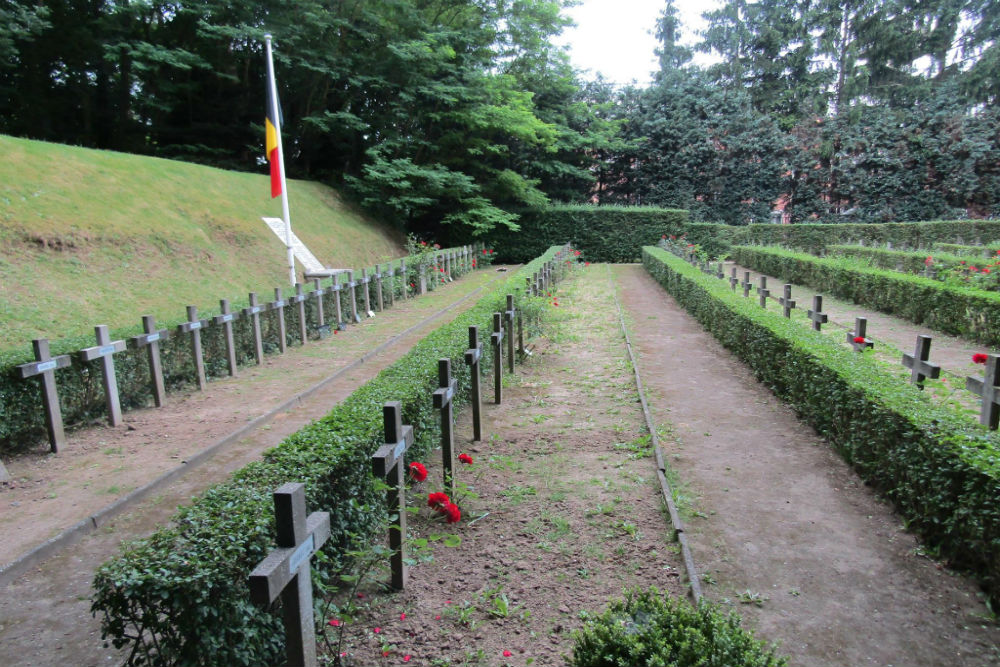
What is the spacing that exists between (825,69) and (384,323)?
4098 cm

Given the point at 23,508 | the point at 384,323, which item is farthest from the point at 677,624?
the point at 384,323

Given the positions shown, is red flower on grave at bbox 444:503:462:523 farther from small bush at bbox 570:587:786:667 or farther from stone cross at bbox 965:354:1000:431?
stone cross at bbox 965:354:1000:431

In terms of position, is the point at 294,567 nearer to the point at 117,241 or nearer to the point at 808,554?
the point at 808,554

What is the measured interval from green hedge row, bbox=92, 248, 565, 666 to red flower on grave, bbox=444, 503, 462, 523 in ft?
1.52

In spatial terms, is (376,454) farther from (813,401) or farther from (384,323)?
(384,323)

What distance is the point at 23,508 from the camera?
4.38 m

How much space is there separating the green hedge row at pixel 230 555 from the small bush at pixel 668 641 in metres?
1.16

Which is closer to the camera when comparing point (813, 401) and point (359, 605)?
point (359, 605)

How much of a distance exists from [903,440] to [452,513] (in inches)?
120

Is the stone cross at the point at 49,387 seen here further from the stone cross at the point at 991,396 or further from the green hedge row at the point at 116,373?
the stone cross at the point at 991,396

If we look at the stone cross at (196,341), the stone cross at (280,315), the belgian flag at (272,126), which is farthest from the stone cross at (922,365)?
the belgian flag at (272,126)

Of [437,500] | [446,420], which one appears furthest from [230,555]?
[446,420]

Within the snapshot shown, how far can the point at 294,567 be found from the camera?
6.99ft

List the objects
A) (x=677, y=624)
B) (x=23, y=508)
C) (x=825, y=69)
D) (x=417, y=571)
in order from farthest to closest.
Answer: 1. (x=825, y=69)
2. (x=23, y=508)
3. (x=417, y=571)
4. (x=677, y=624)
